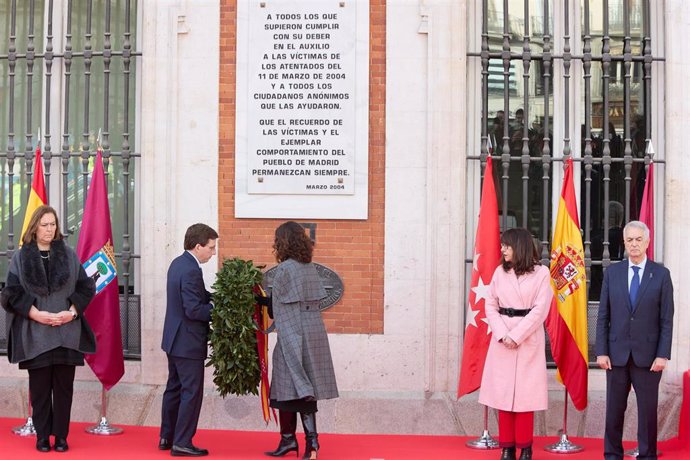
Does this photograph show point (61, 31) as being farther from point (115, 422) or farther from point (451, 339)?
point (451, 339)

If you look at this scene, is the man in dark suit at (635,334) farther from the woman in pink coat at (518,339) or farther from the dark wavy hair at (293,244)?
the dark wavy hair at (293,244)

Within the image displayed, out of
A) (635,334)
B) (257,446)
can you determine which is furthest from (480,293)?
(257,446)

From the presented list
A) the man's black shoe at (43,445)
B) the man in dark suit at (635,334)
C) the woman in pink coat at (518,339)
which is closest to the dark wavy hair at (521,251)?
the woman in pink coat at (518,339)

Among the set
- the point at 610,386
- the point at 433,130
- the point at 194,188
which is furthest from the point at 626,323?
the point at 194,188

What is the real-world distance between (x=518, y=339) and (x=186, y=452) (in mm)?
2608

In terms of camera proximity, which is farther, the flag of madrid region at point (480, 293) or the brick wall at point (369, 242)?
the brick wall at point (369, 242)

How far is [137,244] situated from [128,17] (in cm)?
209

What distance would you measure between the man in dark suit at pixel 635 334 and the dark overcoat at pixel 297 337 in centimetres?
202

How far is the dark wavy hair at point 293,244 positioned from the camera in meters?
7.87

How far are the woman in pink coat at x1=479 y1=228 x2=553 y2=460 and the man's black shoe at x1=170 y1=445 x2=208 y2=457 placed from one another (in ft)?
7.21

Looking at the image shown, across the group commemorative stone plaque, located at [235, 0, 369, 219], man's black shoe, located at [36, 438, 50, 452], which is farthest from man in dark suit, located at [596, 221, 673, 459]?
man's black shoe, located at [36, 438, 50, 452]

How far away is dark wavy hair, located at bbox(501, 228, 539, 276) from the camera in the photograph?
803cm

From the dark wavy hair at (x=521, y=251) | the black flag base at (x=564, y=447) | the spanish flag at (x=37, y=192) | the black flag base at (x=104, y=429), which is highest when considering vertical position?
the spanish flag at (x=37, y=192)

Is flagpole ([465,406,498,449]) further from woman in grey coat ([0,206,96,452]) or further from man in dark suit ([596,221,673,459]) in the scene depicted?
woman in grey coat ([0,206,96,452])
